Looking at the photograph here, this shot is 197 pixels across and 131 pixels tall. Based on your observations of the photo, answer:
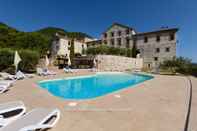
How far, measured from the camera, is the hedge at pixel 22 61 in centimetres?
1535

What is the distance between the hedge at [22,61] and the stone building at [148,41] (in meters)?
21.3

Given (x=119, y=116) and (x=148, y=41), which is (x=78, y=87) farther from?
(x=148, y=41)

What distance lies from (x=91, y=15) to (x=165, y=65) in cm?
1759

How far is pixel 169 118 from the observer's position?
12.4ft

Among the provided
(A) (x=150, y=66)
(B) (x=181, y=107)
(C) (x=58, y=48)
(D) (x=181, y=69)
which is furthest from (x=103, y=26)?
(B) (x=181, y=107)

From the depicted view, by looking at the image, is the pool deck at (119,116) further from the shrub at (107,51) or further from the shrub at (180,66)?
the shrub at (107,51)

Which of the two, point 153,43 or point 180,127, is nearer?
point 180,127

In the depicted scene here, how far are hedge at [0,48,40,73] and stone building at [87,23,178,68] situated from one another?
21.3 metres

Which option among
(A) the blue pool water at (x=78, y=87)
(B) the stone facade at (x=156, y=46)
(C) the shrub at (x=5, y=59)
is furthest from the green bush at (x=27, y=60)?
(B) the stone facade at (x=156, y=46)

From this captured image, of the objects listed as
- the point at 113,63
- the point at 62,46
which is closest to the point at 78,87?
the point at 113,63

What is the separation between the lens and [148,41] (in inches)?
1178

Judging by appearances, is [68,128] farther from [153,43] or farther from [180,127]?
[153,43]

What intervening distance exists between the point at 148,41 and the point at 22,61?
82.2ft

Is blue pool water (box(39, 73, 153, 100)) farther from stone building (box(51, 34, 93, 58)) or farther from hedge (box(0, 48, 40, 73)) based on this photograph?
stone building (box(51, 34, 93, 58))
